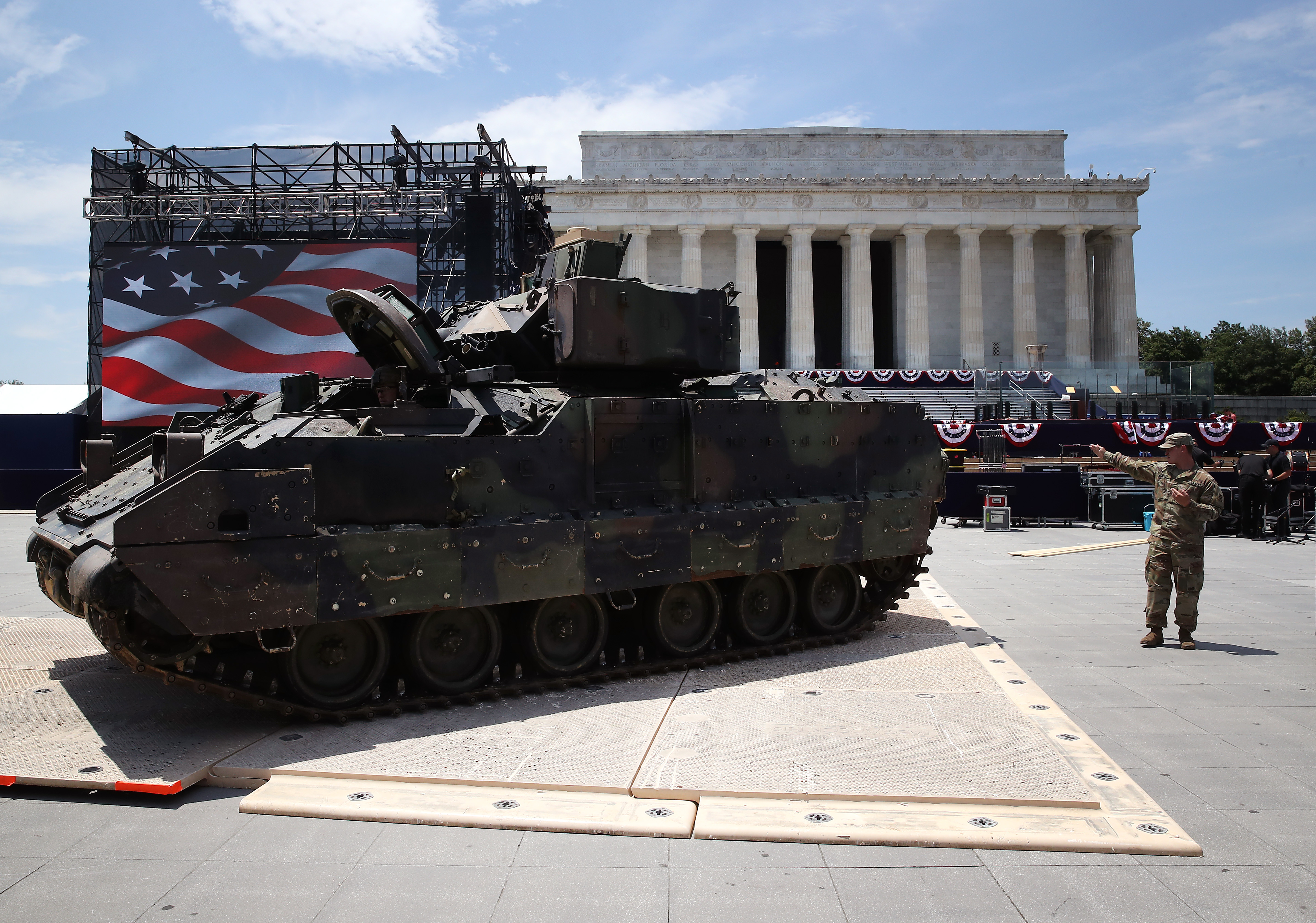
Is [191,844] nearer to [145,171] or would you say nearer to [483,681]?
[483,681]

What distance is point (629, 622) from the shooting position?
335 inches

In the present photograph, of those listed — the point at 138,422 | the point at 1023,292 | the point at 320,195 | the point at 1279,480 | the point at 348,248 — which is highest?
the point at 1023,292

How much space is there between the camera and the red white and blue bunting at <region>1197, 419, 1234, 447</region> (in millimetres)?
28672

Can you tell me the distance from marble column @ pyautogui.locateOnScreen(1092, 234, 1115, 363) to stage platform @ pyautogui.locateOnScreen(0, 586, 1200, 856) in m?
50.6

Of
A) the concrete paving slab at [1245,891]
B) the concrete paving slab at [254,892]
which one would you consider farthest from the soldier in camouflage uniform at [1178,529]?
the concrete paving slab at [254,892]

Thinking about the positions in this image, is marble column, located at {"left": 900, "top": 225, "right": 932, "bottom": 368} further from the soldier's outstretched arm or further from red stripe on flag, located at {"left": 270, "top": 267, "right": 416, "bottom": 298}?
the soldier's outstretched arm

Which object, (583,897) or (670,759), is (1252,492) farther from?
(583,897)

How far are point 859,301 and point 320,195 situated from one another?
33278 millimetres

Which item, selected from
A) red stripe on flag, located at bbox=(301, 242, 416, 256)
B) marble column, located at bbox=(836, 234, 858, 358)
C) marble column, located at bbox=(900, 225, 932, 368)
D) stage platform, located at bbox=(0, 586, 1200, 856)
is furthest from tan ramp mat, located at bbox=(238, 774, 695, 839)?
marble column, located at bbox=(900, 225, 932, 368)

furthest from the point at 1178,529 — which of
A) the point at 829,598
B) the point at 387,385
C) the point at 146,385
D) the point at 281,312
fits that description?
the point at 146,385

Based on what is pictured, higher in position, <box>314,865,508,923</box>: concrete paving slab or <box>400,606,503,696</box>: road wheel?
<box>400,606,503,696</box>: road wheel

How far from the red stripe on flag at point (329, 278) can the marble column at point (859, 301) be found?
1229 inches

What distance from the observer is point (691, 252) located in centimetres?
5106

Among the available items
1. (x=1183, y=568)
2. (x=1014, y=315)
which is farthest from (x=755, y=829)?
(x=1014, y=315)
